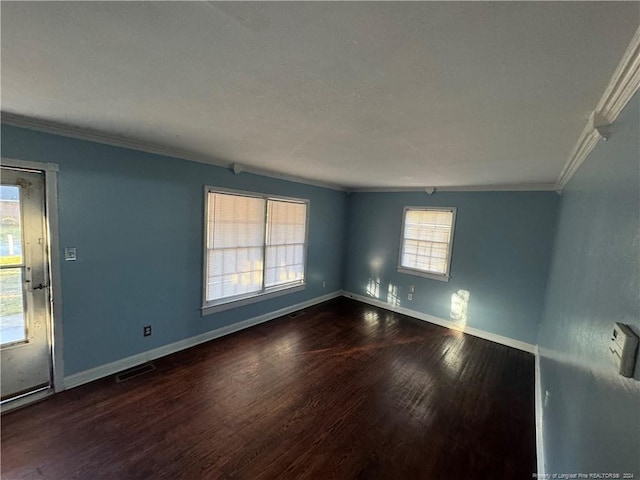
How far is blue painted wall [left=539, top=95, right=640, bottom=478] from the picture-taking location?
2.63ft

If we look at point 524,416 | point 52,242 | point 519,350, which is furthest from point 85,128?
point 519,350

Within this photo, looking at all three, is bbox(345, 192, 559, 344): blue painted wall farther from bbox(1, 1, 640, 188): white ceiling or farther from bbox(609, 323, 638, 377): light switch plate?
bbox(609, 323, 638, 377): light switch plate

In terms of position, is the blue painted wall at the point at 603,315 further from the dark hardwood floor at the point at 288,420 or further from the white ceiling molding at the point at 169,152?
the white ceiling molding at the point at 169,152

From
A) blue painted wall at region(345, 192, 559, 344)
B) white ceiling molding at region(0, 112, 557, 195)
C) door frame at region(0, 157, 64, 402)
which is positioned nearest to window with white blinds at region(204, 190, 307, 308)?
white ceiling molding at region(0, 112, 557, 195)

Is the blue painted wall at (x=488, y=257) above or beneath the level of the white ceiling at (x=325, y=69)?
beneath

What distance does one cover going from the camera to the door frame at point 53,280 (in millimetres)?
2314

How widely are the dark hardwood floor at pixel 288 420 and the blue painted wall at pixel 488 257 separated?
0.77 meters

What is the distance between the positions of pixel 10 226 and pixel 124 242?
2.60ft

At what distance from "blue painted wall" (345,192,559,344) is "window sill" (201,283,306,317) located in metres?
1.87

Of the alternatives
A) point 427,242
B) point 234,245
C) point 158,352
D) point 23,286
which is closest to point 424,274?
point 427,242

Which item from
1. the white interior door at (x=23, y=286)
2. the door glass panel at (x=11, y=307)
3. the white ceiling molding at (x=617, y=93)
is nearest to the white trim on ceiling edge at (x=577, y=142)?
the white ceiling molding at (x=617, y=93)

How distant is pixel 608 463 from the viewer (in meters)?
0.86

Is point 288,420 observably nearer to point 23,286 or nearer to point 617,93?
point 23,286

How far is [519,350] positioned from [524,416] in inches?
67.2
